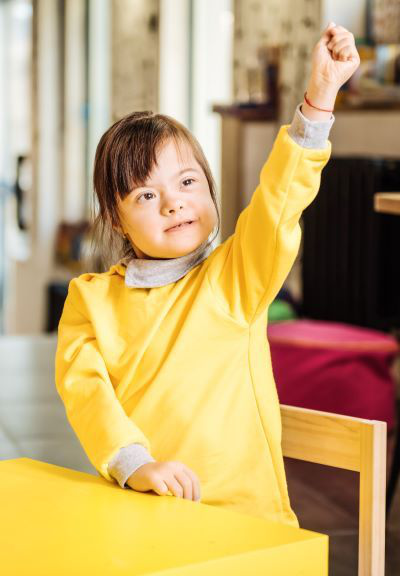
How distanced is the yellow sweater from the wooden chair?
0.10 feet

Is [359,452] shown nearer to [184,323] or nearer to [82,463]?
[184,323]

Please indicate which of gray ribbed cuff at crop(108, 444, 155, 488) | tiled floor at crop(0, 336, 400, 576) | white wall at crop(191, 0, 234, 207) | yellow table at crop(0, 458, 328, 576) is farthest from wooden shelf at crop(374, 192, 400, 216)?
white wall at crop(191, 0, 234, 207)

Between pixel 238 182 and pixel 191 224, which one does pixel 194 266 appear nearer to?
pixel 191 224

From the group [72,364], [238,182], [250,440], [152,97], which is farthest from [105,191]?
[152,97]

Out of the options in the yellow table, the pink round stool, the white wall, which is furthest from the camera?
the white wall

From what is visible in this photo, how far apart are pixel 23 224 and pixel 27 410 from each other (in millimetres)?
4924

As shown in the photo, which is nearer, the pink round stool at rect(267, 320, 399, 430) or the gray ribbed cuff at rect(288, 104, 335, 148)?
the gray ribbed cuff at rect(288, 104, 335, 148)

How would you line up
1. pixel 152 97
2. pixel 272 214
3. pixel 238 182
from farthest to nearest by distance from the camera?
pixel 152 97
pixel 238 182
pixel 272 214

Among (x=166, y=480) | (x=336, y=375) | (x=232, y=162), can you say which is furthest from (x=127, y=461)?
(x=232, y=162)

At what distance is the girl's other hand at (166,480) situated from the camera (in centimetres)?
109

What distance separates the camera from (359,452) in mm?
1200

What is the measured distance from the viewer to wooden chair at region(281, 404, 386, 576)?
1.14 meters

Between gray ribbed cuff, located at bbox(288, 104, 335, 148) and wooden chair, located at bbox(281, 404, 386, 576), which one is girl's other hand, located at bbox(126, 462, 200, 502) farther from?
gray ribbed cuff, located at bbox(288, 104, 335, 148)

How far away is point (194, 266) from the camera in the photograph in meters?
1.33
